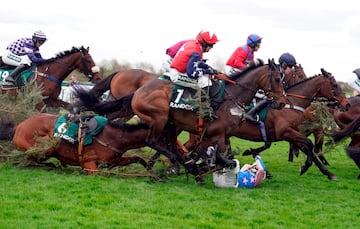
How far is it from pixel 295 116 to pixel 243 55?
1.62 metres

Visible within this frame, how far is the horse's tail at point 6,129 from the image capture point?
9578 mm

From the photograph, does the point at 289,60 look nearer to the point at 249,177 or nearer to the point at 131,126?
the point at 249,177

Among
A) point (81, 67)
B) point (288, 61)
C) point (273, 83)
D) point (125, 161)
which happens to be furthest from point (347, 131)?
point (81, 67)

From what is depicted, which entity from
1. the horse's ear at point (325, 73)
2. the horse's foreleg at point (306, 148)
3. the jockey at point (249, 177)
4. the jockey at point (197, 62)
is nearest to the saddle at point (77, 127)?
the jockey at point (197, 62)

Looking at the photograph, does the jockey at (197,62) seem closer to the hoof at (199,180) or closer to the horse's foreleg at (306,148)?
the hoof at (199,180)

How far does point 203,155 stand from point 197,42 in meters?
1.83

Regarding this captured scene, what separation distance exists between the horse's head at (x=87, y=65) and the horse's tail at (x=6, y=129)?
2.89m

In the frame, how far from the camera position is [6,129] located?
31.7ft

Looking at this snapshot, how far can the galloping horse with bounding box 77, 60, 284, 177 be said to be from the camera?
29.3 feet

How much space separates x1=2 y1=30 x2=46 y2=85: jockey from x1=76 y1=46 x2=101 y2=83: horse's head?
852mm

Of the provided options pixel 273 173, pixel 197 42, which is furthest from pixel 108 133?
pixel 273 173

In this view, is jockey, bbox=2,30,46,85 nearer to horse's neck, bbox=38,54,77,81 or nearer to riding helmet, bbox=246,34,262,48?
horse's neck, bbox=38,54,77,81

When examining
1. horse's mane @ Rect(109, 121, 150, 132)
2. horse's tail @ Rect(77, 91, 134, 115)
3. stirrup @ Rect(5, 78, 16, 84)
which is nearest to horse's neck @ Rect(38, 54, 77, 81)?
stirrup @ Rect(5, 78, 16, 84)

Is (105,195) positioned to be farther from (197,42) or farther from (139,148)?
(197,42)
